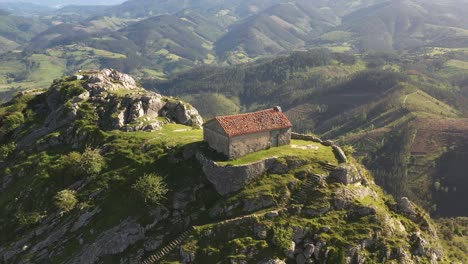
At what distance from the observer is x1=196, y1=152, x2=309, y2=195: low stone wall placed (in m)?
61.1

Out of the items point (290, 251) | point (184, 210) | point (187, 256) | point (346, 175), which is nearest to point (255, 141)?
point (346, 175)

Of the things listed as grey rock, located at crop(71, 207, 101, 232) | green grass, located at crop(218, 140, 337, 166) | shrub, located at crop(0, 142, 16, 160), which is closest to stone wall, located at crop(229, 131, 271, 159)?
green grass, located at crop(218, 140, 337, 166)

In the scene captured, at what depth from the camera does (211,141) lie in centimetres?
6806

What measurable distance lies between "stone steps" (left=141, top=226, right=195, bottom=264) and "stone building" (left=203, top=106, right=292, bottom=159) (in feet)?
47.6

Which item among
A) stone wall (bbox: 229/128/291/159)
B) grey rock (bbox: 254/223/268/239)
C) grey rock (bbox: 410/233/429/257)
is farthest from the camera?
stone wall (bbox: 229/128/291/159)

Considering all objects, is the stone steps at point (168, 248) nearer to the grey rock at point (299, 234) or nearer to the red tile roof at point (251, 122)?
the grey rock at point (299, 234)

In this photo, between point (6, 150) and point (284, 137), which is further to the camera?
point (6, 150)

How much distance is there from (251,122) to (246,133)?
3.44 m

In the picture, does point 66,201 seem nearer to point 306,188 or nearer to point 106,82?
point 306,188

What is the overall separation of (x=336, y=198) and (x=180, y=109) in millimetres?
43958

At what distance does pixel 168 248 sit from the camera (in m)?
55.2

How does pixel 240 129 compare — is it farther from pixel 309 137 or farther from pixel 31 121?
pixel 31 121

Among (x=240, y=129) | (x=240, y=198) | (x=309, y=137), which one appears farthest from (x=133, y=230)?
(x=309, y=137)

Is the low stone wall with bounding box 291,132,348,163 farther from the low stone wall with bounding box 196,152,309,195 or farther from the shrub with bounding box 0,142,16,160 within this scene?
the shrub with bounding box 0,142,16,160
